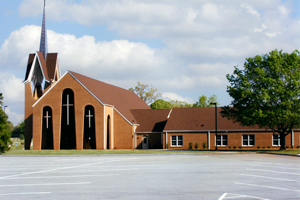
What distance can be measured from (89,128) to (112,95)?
9.52 m

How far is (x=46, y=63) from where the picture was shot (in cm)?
6247

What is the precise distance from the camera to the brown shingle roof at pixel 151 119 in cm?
5645

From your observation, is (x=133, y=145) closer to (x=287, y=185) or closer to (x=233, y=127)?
(x=233, y=127)

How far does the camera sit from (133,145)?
52.7m

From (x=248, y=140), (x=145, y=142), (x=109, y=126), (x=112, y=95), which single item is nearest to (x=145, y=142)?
(x=145, y=142)

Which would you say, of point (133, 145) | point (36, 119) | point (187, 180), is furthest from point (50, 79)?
point (187, 180)

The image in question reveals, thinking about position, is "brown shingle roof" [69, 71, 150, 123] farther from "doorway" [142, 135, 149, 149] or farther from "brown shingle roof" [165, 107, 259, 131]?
A: "brown shingle roof" [165, 107, 259, 131]

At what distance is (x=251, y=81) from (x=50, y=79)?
114 ft

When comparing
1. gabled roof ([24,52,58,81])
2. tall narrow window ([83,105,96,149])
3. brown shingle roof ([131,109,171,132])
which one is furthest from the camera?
gabled roof ([24,52,58,81])

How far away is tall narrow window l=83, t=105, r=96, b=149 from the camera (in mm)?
52250

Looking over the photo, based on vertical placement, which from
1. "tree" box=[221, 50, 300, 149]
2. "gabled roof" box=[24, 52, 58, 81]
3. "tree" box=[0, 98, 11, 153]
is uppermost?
"gabled roof" box=[24, 52, 58, 81]

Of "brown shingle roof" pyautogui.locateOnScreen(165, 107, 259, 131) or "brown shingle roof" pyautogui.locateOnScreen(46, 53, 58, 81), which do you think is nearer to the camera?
"brown shingle roof" pyautogui.locateOnScreen(165, 107, 259, 131)

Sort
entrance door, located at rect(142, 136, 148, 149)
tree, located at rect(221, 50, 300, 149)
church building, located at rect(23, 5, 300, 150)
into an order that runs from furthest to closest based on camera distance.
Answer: entrance door, located at rect(142, 136, 148, 149)
church building, located at rect(23, 5, 300, 150)
tree, located at rect(221, 50, 300, 149)

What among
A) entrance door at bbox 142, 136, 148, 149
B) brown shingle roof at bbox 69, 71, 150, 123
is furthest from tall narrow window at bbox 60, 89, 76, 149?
entrance door at bbox 142, 136, 148, 149
